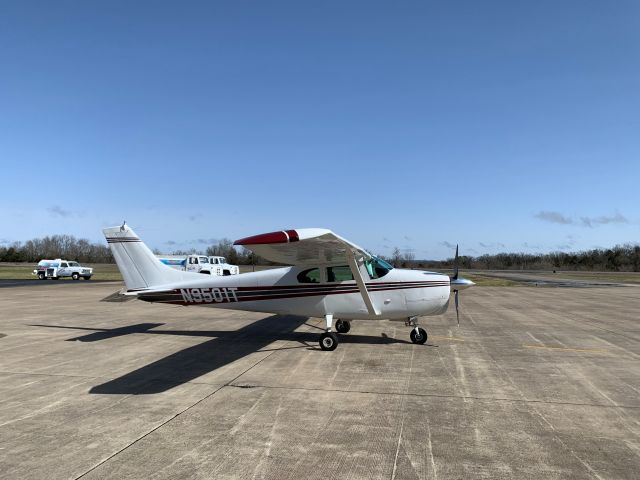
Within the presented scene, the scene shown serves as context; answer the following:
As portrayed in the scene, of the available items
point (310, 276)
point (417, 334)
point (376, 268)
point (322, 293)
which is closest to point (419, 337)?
point (417, 334)

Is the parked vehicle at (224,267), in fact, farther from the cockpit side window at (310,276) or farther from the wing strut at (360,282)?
the wing strut at (360,282)

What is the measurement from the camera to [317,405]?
230 inches

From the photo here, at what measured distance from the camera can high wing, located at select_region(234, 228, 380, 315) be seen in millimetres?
6227

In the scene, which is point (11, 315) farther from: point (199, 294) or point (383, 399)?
point (383, 399)

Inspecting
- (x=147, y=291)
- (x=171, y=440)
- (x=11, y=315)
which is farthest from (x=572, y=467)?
(x=11, y=315)

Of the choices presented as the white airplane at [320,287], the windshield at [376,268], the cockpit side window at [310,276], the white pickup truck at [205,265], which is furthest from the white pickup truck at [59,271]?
the windshield at [376,268]

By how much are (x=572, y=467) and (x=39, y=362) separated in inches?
359

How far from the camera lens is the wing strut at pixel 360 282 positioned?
922 cm

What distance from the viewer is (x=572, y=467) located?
4086 mm

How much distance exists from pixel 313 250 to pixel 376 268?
6.07 ft

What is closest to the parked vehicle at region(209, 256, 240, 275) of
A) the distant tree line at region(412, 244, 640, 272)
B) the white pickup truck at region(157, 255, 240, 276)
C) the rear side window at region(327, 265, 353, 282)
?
the white pickup truck at region(157, 255, 240, 276)

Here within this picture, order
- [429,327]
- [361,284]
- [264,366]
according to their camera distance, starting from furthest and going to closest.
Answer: [429,327] < [361,284] < [264,366]

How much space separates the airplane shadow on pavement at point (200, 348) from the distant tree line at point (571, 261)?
74351mm

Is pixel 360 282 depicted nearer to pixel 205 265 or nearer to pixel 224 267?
pixel 205 265
